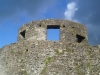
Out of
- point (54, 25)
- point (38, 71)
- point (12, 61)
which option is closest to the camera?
point (38, 71)

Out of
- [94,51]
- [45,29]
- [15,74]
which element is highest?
[45,29]

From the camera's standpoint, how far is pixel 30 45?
16.8m

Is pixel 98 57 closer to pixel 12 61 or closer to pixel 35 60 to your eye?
pixel 35 60

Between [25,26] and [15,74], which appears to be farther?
[25,26]

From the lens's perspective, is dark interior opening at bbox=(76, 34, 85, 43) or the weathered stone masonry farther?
dark interior opening at bbox=(76, 34, 85, 43)

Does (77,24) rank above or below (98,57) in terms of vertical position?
above

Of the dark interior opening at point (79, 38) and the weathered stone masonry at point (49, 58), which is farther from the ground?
the dark interior opening at point (79, 38)

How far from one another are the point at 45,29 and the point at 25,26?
6.44 ft

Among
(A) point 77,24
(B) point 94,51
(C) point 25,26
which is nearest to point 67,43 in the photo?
(B) point 94,51

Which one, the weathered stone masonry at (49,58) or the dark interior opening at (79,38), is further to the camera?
the dark interior opening at (79,38)

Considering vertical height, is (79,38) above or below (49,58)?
above

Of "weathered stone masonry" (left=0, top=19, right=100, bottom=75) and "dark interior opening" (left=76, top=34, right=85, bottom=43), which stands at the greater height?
"dark interior opening" (left=76, top=34, right=85, bottom=43)

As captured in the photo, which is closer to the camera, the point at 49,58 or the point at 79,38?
the point at 49,58

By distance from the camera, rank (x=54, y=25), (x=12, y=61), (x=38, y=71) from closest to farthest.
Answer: (x=38, y=71) → (x=12, y=61) → (x=54, y=25)
